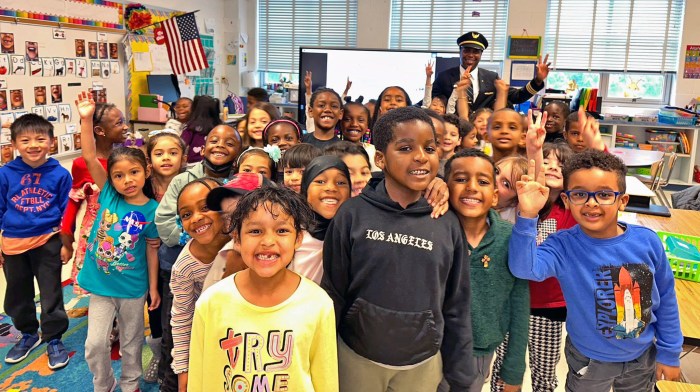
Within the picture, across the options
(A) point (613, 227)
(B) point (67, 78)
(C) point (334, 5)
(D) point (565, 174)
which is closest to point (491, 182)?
(D) point (565, 174)

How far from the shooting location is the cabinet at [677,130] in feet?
23.3

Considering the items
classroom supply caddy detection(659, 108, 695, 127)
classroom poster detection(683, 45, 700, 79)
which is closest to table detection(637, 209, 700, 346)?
classroom supply caddy detection(659, 108, 695, 127)

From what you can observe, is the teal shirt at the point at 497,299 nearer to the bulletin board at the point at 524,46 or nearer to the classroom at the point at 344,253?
the classroom at the point at 344,253

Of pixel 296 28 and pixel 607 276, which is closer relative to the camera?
pixel 607 276

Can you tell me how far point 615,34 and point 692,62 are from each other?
1056mm

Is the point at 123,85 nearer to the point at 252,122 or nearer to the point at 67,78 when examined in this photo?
the point at 67,78

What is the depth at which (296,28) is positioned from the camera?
8.41 metres

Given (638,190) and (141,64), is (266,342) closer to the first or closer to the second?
(638,190)

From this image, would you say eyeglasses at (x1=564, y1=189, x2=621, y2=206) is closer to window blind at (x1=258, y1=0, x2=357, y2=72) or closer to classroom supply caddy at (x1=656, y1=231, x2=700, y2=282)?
classroom supply caddy at (x1=656, y1=231, x2=700, y2=282)

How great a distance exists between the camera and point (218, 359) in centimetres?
137

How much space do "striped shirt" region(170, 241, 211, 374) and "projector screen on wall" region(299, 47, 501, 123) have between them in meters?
5.48

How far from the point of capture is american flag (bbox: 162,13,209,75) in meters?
5.46

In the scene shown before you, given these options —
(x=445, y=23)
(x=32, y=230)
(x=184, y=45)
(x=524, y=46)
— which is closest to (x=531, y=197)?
(x=32, y=230)

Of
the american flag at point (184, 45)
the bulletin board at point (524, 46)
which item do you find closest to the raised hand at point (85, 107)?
the american flag at point (184, 45)
